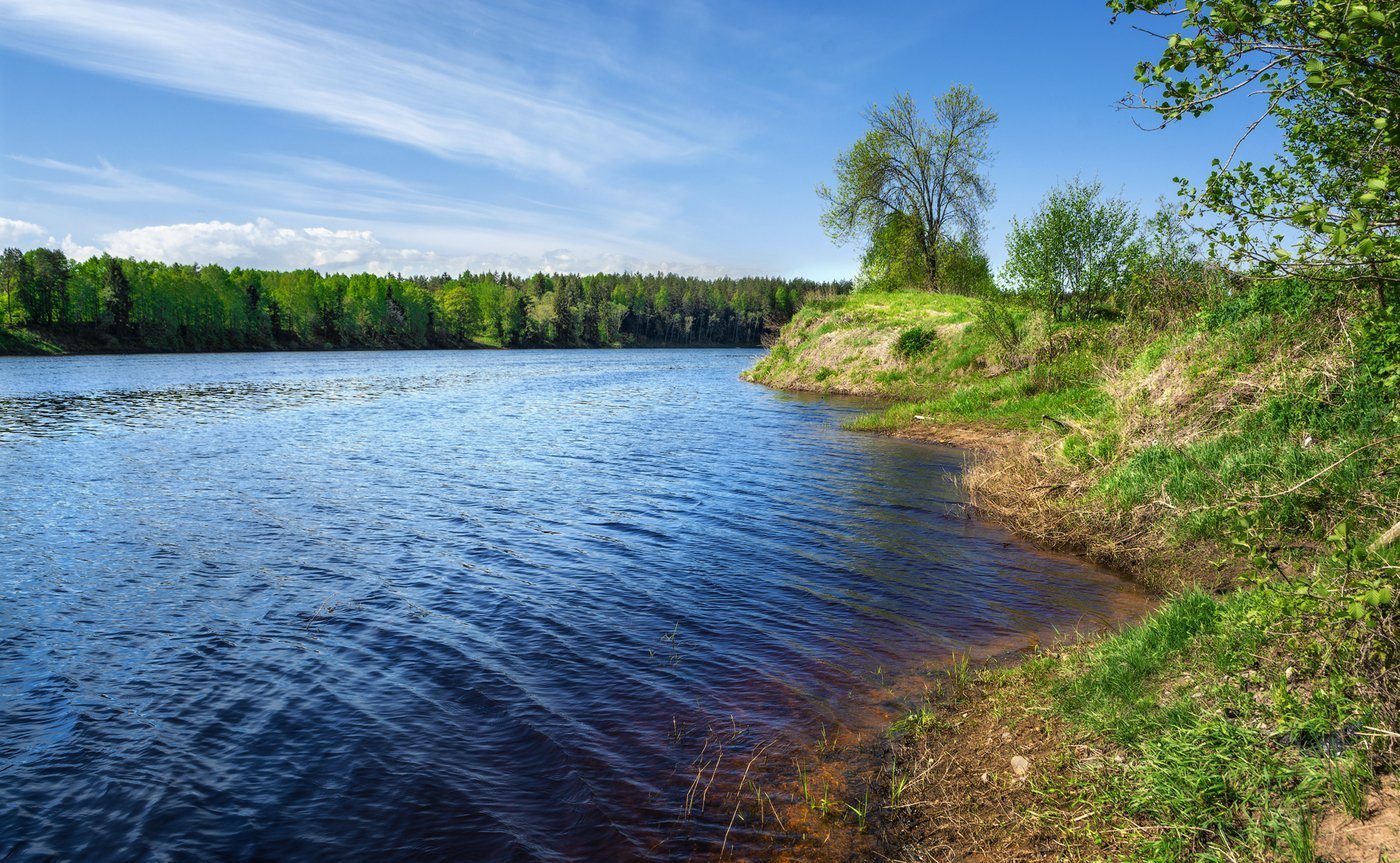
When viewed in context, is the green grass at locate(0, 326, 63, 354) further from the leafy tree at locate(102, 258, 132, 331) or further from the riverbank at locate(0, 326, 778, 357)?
the leafy tree at locate(102, 258, 132, 331)

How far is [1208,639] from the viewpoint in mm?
6891

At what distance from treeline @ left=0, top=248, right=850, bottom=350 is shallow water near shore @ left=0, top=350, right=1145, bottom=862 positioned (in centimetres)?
3969

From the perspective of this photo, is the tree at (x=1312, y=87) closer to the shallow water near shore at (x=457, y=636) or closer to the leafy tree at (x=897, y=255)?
the shallow water near shore at (x=457, y=636)

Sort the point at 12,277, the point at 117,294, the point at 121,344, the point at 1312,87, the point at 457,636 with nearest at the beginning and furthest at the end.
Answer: the point at 1312,87 → the point at 457,636 → the point at 12,277 → the point at 117,294 → the point at 121,344

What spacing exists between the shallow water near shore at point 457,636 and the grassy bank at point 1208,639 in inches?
43.9

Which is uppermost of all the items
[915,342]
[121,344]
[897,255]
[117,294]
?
[897,255]

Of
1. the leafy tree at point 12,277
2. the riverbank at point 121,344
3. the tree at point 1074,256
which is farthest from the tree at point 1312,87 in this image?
the leafy tree at point 12,277

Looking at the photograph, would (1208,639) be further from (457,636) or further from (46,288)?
(46,288)

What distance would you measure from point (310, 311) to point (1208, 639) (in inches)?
5698

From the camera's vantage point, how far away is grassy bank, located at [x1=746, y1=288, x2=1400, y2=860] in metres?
4.87

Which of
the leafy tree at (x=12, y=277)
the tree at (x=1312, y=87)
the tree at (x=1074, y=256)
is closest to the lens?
the tree at (x=1312, y=87)

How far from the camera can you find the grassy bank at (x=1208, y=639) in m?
4.87

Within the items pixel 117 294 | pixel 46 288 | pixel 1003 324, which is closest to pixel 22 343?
pixel 46 288

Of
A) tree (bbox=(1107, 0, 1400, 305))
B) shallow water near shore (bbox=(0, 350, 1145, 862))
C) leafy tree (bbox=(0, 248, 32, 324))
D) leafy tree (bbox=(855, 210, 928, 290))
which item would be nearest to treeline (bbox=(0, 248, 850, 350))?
leafy tree (bbox=(0, 248, 32, 324))
